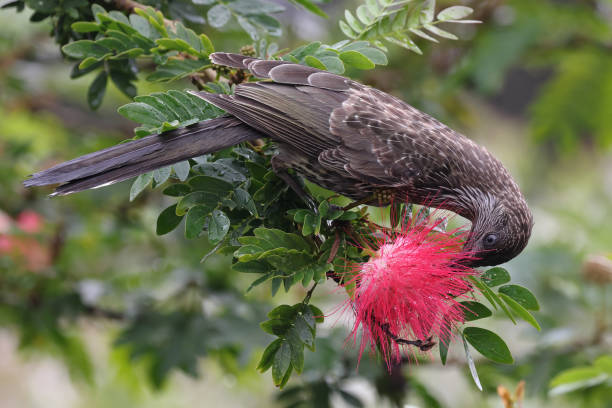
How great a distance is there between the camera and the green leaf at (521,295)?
1.99 m

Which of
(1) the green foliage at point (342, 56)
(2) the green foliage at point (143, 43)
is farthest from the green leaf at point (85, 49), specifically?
(1) the green foliage at point (342, 56)

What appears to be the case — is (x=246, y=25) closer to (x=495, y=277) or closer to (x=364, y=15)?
(x=364, y=15)

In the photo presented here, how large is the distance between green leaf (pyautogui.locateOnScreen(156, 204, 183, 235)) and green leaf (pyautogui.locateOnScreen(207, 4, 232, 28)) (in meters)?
0.76

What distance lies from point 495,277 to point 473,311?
12 centimetres

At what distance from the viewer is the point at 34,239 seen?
3.81 m

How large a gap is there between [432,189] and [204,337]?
5.67 feet

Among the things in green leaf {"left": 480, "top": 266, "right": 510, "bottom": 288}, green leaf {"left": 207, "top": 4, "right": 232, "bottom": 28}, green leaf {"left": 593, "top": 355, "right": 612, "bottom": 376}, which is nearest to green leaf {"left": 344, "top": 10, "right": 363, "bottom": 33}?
green leaf {"left": 207, "top": 4, "right": 232, "bottom": 28}

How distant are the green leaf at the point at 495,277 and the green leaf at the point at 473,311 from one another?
7 centimetres

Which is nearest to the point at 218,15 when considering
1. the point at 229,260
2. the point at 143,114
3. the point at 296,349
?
the point at 143,114

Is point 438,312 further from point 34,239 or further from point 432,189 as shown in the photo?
point 34,239

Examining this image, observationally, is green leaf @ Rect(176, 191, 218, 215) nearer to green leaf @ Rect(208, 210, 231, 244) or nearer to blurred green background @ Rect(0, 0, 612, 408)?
green leaf @ Rect(208, 210, 231, 244)

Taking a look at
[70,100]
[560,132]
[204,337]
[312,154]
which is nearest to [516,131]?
[560,132]

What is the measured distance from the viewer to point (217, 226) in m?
2.00

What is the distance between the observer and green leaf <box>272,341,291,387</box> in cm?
191
